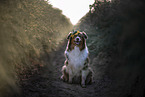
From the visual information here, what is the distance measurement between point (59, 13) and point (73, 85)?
1206 cm

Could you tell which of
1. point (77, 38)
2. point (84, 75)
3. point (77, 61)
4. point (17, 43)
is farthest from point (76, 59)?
point (17, 43)

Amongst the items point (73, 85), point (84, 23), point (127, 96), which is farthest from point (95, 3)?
point (127, 96)

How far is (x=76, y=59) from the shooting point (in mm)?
6578

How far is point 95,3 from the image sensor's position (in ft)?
49.5

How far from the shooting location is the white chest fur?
6.59m

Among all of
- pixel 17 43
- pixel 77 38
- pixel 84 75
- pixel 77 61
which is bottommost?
pixel 84 75

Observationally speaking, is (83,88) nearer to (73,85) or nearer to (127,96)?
(73,85)

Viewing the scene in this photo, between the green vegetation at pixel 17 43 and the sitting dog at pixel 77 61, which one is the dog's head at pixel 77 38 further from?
the green vegetation at pixel 17 43

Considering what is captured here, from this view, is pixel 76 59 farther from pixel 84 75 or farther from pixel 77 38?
pixel 77 38

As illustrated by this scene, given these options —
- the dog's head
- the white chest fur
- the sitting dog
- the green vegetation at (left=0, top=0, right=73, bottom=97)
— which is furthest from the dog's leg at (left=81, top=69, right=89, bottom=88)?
the green vegetation at (left=0, top=0, right=73, bottom=97)

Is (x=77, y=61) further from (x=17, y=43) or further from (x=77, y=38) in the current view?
(x=17, y=43)

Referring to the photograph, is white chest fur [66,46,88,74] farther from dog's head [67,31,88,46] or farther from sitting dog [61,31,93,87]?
dog's head [67,31,88,46]

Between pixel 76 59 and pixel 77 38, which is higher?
pixel 77 38

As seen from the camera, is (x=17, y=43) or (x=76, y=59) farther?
(x=76, y=59)
